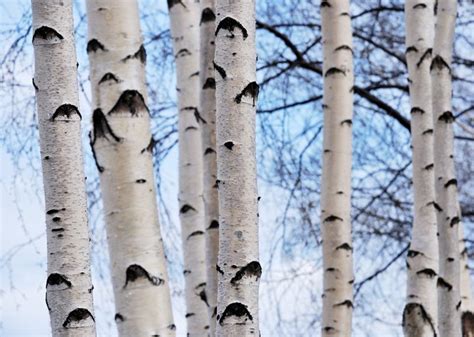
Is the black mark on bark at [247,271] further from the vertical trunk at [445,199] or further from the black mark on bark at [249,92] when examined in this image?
the vertical trunk at [445,199]

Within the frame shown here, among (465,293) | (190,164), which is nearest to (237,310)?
(190,164)

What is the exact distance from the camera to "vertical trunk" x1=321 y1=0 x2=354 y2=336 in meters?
3.47

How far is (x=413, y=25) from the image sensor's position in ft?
11.9

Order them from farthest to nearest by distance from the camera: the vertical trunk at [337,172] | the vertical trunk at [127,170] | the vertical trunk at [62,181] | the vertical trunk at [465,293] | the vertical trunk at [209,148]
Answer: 1. the vertical trunk at [465,293]
2. the vertical trunk at [337,172]
3. the vertical trunk at [209,148]
4. the vertical trunk at [127,170]
5. the vertical trunk at [62,181]

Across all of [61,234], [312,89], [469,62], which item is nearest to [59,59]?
[61,234]

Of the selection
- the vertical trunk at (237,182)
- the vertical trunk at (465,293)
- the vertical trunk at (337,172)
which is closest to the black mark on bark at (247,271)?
the vertical trunk at (237,182)

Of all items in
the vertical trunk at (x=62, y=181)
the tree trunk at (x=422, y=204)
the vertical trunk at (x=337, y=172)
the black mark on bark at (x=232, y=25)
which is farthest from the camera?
the vertical trunk at (x=337, y=172)

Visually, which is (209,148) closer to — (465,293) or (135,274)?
(135,274)

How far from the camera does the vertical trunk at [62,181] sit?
6.14 feet

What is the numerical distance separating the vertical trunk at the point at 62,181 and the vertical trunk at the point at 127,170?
203 millimetres

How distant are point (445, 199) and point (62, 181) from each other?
198 centimetres

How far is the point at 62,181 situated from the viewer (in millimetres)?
1884

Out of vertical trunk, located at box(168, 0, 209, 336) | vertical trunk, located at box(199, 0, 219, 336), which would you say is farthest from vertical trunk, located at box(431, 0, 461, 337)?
vertical trunk, located at box(199, 0, 219, 336)

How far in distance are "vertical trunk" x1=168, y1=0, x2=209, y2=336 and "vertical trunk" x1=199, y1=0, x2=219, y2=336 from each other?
60 centimetres
